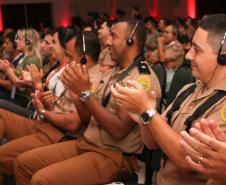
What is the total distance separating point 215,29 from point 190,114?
12.9 inches

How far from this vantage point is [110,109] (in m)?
2.21

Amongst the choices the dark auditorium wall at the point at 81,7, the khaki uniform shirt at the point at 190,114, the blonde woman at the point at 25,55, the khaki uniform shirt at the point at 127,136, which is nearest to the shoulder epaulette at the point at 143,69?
the khaki uniform shirt at the point at 127,136

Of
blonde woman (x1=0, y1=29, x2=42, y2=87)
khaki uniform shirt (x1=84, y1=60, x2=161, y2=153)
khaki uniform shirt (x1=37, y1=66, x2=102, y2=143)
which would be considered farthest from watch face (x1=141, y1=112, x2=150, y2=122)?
blonde woman (x1=0, y1=29, x2=42, y2=87)

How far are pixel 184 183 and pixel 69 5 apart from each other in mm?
10329

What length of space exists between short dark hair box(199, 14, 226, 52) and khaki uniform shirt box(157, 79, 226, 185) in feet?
0.49

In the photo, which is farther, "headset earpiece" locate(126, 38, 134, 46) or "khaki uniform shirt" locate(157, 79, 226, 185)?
"headset earpiece" locate(126, 38, 134, 46)

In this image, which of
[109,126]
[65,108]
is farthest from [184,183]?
[65,108]

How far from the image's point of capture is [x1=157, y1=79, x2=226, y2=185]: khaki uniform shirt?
1523 mm

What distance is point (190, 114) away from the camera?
164 cm

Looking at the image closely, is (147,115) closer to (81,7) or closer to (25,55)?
(25,55)

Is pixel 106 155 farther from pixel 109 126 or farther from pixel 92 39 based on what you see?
pixel 92 39

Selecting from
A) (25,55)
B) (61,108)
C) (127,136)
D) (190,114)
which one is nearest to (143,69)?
(127,136)

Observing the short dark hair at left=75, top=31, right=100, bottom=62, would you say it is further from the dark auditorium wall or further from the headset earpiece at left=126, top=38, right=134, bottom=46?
the dark auditorium wall

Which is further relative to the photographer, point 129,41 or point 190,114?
point 129,41
